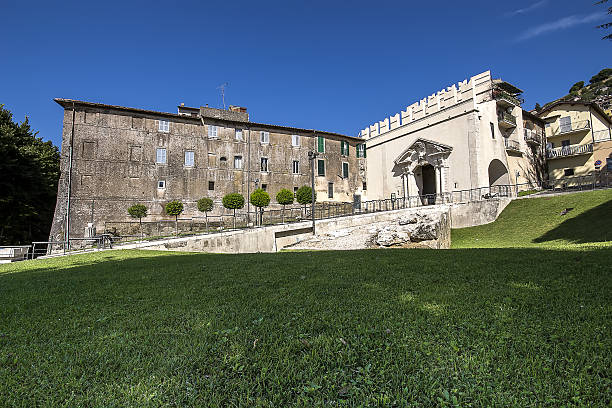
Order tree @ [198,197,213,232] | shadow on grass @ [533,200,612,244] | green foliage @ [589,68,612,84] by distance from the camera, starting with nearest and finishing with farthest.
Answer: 1. shadow on grass @ [533,200,612,244]
2. tree @ [198,197,213,232]
3. green foliage @ [589,68,612,84]

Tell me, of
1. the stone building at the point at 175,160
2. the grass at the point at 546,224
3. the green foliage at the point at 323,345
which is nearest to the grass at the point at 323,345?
the green foliage at the point at 323,345

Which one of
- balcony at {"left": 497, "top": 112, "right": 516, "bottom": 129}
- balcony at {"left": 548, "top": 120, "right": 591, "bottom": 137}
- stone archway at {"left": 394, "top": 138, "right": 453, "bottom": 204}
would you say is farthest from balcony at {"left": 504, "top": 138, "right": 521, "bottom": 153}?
balcony at {"left": 548, "top": 120, "right": 591, "bottom": 137}

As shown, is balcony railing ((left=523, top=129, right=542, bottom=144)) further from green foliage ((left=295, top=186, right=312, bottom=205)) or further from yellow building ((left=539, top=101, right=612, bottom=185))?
green foliage ((left=295, top=186, right=312, bottom=205))

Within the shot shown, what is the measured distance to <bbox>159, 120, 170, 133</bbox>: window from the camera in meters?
28.8

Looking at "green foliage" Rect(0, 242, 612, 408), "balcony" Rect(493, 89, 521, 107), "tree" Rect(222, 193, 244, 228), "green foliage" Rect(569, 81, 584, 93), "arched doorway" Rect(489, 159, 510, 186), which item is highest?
"green foliage" Rect(569, 81, 584, 93)

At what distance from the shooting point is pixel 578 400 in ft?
5.66

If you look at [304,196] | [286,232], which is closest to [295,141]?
[304,196]

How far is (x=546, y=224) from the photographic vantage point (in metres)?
17.1

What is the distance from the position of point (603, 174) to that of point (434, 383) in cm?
4053

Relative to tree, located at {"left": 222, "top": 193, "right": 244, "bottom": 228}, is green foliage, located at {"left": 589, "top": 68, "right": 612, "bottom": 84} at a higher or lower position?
higher

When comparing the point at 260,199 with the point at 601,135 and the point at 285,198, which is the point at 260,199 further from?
the point at 601,135

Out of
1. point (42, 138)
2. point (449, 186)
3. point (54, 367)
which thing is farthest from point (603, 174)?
point (42, 138)

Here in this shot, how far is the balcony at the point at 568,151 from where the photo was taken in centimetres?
3112

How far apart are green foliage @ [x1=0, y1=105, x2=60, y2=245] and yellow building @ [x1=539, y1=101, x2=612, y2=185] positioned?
50.9 m
